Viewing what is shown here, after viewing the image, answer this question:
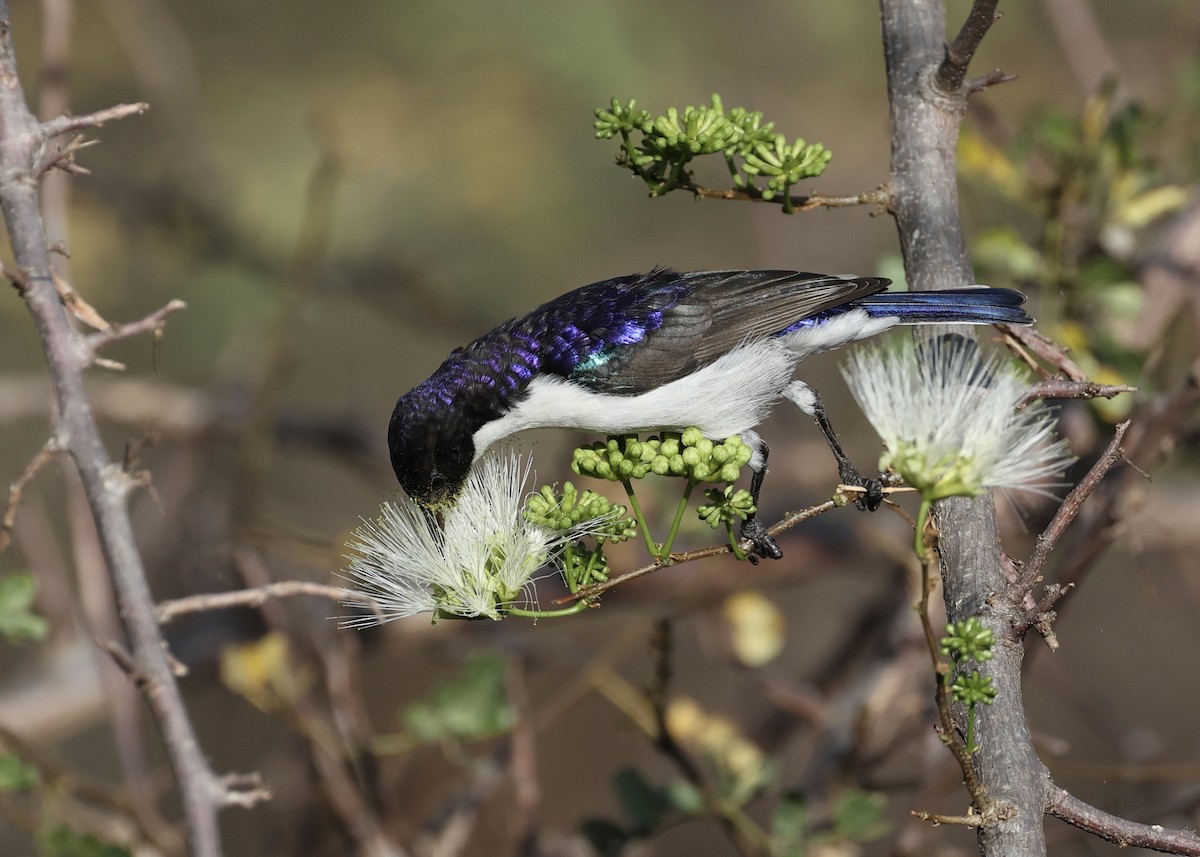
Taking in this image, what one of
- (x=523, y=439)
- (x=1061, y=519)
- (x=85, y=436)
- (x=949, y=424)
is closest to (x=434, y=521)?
(x=85, y=436)

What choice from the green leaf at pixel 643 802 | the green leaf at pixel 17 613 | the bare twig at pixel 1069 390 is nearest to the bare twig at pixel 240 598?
the green leaf at pixel 17 613

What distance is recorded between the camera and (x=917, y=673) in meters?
3.69

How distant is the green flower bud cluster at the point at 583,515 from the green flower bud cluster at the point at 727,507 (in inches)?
5.4

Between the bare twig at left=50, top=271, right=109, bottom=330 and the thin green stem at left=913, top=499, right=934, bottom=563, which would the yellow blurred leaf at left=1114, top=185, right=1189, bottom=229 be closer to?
the thin green stem at left=913, top=499, right=934, bottom=563

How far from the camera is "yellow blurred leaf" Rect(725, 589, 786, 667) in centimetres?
373

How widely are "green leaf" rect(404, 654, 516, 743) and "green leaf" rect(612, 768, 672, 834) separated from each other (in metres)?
0.36

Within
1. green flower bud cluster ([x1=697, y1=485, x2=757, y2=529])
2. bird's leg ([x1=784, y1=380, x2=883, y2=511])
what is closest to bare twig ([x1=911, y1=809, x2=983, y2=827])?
green flower bud cluster ([x1=697, y1=485, x2=757, y2=529])

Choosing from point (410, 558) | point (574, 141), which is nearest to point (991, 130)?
point (410, 558)

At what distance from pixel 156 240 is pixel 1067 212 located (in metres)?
4.31

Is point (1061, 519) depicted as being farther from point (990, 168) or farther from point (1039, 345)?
point (990, 168)

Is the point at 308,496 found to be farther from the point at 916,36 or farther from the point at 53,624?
the point at 916,36

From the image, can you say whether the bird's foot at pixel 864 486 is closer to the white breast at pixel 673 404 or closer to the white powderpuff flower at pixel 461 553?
the white breast at pixel 673 404

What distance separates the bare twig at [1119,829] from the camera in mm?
1567

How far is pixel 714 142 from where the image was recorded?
6.40 feet
